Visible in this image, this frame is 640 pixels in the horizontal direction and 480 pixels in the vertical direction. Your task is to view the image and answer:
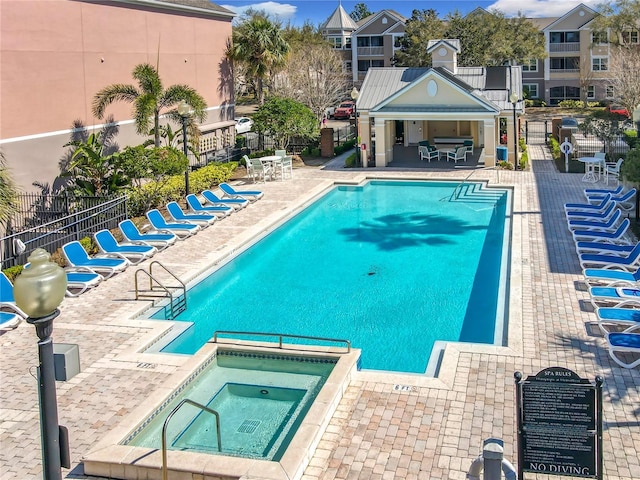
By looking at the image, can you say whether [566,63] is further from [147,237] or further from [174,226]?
[147,237]

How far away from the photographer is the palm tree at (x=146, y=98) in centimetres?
2512

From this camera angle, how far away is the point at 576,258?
16766 millimetres

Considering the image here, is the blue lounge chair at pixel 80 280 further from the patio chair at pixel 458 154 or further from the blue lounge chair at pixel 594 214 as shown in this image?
the patio chair at pixel 458 154

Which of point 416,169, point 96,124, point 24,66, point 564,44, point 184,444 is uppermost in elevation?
point 564,44

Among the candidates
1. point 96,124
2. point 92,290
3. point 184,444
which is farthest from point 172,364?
point 96,124

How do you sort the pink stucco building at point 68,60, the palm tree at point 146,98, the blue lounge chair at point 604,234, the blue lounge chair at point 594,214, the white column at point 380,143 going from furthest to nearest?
the white column at point 380,143 < the palm tree at point 146,98 < the pink stucco building at point 68,60 < the blue lounge chair at point 594,214 < the blue lounge chair at point 604,234

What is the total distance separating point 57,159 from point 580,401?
20.5m

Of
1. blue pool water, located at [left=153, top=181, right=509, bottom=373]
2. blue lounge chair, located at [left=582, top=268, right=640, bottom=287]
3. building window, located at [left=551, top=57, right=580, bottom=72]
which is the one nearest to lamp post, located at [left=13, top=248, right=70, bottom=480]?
blue pool water, located at [left=153, top=181, right=509, bottom=373]

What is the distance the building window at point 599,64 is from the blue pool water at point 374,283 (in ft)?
127

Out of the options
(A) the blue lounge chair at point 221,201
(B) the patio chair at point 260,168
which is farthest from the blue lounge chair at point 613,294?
(B) the patio chair at point 260,168

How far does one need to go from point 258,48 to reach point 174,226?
65.1 ft

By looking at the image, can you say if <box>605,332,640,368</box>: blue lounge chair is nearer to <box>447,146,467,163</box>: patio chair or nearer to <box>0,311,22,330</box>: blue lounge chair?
<box>0,311,22,330</box>: blue lounge chair

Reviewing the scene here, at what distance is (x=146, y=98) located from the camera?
25.0 metres

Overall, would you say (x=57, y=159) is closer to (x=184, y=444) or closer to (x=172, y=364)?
(x=172, y=364)
